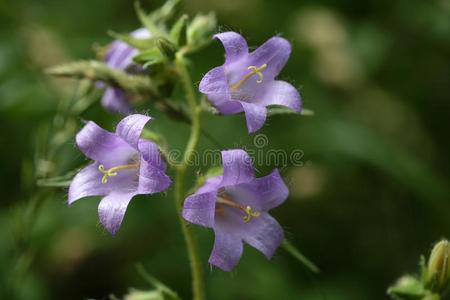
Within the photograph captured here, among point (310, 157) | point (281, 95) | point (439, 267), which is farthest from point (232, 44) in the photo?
point (310, 157)

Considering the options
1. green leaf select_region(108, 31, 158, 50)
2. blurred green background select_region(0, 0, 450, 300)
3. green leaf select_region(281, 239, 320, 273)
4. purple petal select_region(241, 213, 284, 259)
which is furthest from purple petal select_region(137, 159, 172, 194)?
blurred green background select_region(0, 0, 450, 300)

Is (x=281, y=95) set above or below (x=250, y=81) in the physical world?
above

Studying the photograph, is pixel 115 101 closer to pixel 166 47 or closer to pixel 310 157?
pixel 166 47

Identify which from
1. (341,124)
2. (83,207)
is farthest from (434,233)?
(83,207)

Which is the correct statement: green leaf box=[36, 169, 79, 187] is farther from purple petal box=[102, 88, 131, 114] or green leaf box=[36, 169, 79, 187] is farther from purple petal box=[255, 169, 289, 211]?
purple petal box=[255, 169, 289, 211]

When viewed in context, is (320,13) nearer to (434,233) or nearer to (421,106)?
(421,106)
